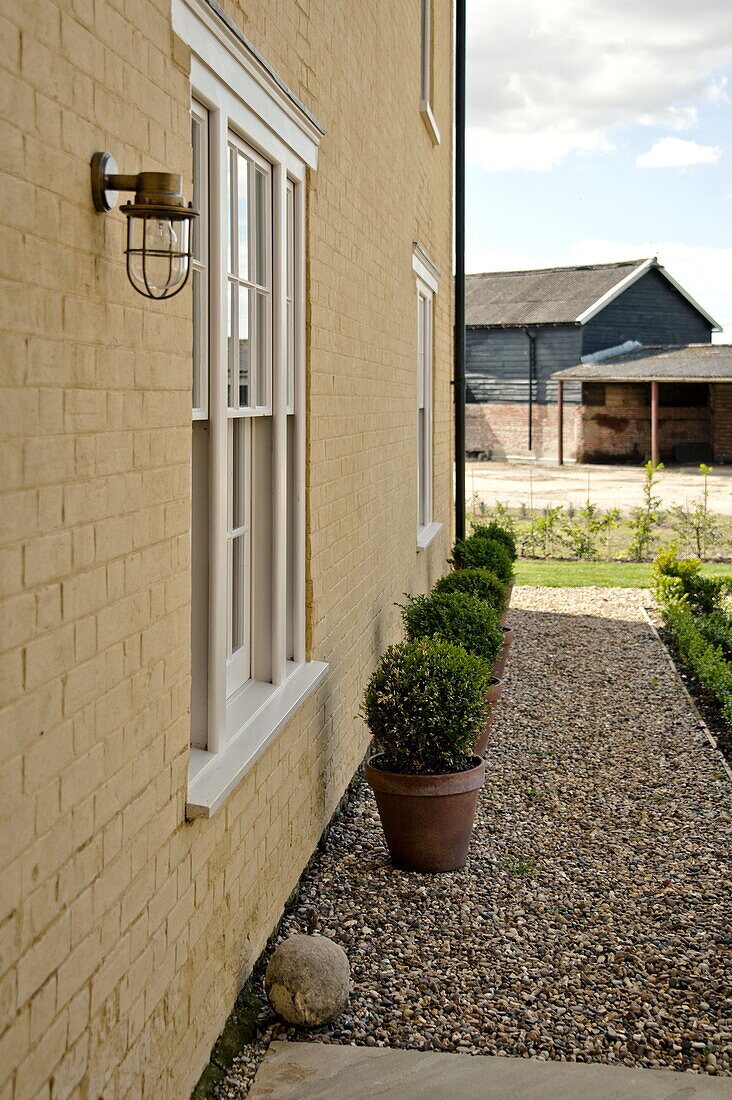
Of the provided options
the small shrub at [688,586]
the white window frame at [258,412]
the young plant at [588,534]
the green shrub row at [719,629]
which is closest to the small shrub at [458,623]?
the white window frame at [258,412]

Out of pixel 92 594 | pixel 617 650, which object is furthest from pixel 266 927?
pixel 617 650

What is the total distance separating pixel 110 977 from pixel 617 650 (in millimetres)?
8164

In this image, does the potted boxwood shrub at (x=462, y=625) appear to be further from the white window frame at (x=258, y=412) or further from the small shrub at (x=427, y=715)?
the white window frame at (x=258, y=412)

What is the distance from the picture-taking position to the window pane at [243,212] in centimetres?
379

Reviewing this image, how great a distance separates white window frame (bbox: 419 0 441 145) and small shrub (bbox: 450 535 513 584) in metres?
3.69

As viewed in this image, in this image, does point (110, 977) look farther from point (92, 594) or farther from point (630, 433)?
point (630, 433)

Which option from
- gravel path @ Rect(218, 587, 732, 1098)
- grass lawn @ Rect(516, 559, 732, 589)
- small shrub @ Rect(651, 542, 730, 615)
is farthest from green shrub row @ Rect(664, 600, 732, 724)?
grass lawn @ Rect(516, 559, 732, 589)

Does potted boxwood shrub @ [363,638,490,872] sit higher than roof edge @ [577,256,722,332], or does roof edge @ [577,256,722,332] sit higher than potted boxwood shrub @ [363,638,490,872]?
roof edge @ [577,256,722,332]

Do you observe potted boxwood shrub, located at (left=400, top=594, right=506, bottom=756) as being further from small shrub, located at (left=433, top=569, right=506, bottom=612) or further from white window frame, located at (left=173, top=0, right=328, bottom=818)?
white window frame, located at (left=173, top=0, right=328, bottom=818)

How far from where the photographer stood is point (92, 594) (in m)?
2.39

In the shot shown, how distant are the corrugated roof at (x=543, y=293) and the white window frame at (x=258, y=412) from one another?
33.3m

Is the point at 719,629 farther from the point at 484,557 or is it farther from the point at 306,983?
the point at 306,983

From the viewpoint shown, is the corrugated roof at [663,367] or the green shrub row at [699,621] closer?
the green shrub row at [699,621]

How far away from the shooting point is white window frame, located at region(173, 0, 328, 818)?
328cm
